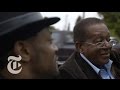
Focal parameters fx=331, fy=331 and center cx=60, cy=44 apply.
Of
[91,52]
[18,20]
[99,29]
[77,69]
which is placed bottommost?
[77,69]

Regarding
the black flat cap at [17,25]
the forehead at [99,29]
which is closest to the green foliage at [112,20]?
the forehead at [99,29]

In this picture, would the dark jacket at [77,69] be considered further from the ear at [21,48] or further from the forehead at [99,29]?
the ear at [21,48]

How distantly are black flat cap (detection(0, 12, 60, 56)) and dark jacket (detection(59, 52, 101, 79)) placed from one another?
280 millimetres

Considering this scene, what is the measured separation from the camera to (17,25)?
1.77m

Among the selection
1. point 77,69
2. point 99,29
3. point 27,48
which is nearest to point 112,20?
point 99,29

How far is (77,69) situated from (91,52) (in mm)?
136

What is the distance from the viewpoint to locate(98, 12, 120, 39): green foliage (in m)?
2.04

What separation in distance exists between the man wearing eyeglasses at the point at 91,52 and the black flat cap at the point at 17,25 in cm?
23

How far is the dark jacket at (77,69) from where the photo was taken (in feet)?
6.61

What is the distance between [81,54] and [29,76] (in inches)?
13.6

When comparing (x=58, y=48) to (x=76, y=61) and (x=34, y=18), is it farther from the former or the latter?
(x=34, y=18)

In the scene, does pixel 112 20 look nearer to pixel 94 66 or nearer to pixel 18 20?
pixel 94 66
